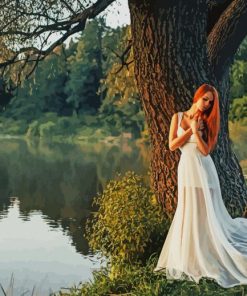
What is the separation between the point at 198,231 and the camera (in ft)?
22.7

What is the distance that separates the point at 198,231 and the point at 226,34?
2.85 meters

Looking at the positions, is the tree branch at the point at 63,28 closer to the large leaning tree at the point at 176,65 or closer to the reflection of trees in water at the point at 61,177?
the large leaning tree at the point at 176,65

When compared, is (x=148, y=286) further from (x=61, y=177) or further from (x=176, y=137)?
(x=61, y=177)

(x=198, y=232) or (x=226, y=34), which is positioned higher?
(x=226, y=34)

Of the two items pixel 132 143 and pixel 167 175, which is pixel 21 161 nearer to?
pixel 132 143

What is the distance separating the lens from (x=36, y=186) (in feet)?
74.7

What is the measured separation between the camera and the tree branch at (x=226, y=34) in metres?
8.81

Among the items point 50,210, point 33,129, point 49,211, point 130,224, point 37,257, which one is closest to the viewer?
point 130,224

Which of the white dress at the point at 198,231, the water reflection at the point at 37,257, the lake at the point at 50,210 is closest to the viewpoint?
the white dress at the point at 198,231

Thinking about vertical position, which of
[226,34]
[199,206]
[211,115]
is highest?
[226,34]

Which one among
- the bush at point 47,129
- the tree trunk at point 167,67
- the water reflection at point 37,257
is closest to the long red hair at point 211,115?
the tree trunk at point 167,67

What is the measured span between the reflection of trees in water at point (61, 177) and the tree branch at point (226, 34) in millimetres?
6108

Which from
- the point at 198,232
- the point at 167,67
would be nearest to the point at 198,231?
the point at 198,232

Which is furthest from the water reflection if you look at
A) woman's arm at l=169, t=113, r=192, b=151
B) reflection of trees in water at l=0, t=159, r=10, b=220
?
woman's arm at l=169, t=113, r=192, b=151
